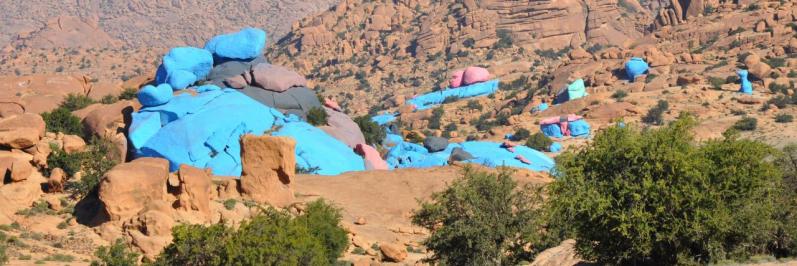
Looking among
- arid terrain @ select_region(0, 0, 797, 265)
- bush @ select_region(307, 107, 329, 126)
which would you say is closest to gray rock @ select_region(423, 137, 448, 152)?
arid terrain @ select_region(0, 0, 797, 265)

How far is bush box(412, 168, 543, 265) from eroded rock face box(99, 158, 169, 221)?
8123 mm

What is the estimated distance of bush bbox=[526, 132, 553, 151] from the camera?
170ft

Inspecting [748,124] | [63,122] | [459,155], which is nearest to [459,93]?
[748,124]

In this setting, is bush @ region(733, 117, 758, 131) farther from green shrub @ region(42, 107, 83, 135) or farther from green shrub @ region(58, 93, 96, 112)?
green shrub @ region(58, 93, 96, 112)

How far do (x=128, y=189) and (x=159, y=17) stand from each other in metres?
162

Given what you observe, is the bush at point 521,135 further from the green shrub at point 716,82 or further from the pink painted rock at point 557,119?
the green shrub at point 716,82

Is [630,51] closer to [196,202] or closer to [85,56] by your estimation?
[196,202]

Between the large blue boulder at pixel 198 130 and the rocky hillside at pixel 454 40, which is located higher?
the large blue boulder at pixel 198 130

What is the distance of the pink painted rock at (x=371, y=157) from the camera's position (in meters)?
41.5

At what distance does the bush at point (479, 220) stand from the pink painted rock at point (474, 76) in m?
55.7

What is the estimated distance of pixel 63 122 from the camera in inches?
1495

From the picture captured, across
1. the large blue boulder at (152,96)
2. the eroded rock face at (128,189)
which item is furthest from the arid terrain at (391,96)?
the large blue boulder at (152,96)

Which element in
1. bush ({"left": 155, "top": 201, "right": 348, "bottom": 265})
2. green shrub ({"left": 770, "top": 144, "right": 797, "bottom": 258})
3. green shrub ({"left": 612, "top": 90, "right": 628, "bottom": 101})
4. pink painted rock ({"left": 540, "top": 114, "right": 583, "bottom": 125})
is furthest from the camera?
green shrub ({"left": 612, "top": 90, "right": 628, "bottom": 101})

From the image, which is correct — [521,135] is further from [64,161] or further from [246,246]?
[246,246]
